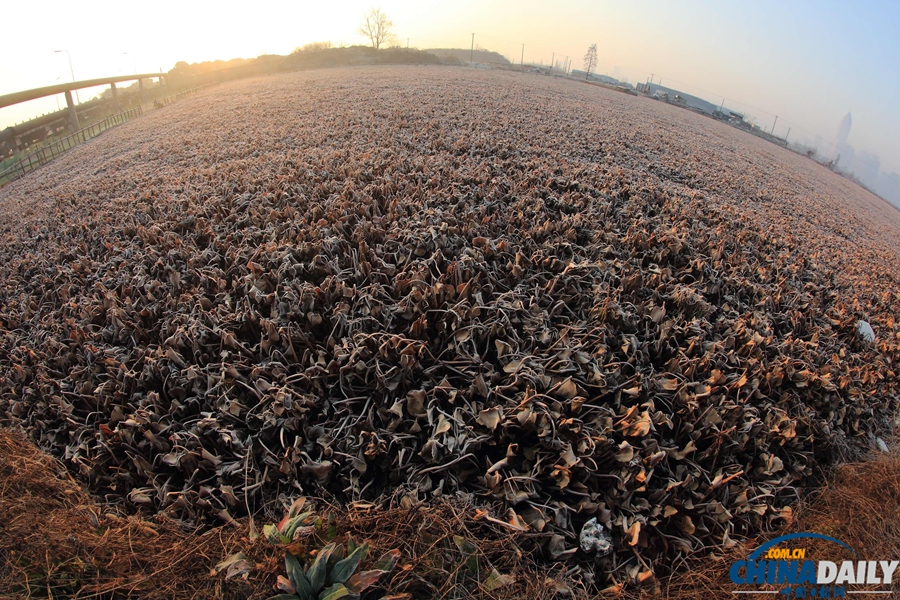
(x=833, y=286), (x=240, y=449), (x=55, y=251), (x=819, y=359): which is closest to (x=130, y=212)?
(x=55, y=251)

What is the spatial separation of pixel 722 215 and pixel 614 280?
2268 millimetres

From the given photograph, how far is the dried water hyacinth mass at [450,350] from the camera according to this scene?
1.72m

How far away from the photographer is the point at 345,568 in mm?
1306

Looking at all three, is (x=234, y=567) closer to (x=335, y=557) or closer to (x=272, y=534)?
(x=272, y=534)

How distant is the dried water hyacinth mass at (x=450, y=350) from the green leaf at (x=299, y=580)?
0.39 metres

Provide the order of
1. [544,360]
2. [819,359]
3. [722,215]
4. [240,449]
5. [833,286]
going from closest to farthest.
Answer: [240,449] → [544,360] → [819,359] → [833,286] → [722,215]

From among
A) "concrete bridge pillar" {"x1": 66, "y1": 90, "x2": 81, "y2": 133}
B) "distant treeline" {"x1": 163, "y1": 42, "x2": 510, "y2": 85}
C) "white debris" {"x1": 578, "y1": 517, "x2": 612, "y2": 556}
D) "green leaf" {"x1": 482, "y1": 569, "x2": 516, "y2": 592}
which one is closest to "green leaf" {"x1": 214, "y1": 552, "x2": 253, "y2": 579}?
"green leaf" {"x1": 482, "y1": 569, "x2": 516, "y2": 592}

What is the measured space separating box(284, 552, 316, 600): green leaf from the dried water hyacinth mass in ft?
1.28

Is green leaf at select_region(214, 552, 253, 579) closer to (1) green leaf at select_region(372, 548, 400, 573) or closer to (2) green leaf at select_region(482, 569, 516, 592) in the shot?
(1) green leaf at select_region(372, 548, 400, 573)

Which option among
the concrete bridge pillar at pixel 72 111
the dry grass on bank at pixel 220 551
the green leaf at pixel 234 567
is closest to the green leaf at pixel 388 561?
the dry grass on bank at pixel 220 551

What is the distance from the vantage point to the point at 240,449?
178 cm

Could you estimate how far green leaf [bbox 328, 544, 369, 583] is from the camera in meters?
1.29

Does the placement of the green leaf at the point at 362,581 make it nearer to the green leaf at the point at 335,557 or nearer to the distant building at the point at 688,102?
the green leaf at the point at 335,557

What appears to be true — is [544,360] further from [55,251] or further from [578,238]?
[55,251]
